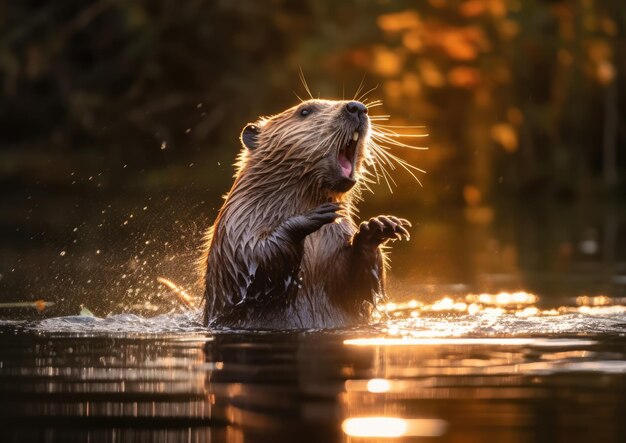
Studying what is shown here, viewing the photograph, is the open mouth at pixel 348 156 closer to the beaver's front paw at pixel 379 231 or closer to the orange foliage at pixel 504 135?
the beaver's front paw at pixel 379 231

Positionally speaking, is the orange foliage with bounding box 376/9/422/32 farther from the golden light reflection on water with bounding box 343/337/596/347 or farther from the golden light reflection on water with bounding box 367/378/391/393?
the golden light reflection on water with bounding box 367/378/391/393

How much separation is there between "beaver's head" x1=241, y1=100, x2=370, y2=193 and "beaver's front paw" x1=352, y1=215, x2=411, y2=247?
0.28 metres

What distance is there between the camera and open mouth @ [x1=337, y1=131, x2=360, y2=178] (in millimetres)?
6223

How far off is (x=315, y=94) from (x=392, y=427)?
13.7 metres

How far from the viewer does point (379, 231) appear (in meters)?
5.90

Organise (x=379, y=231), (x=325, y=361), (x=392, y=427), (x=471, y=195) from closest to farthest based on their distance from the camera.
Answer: (x=392, y=427)
(x=325, y=361)
(x=379, y=231)
(x=471, y=195)

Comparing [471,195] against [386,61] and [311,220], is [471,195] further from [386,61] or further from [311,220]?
[311,220]

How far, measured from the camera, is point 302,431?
3.49m

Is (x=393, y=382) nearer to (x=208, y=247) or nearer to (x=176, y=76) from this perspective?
(x=208, y=247)

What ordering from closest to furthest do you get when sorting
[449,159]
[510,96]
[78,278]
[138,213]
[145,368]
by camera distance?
[145,368] → [78,278] → [138,213] → [449,159] → [510,96]

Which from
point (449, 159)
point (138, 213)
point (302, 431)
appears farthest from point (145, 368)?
point (449, 159)

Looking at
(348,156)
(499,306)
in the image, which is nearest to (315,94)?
(499,306)

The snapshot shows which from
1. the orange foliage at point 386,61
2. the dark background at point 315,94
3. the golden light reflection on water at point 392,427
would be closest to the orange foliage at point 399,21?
the dark background at point 315,94

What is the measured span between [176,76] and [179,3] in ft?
3.86
